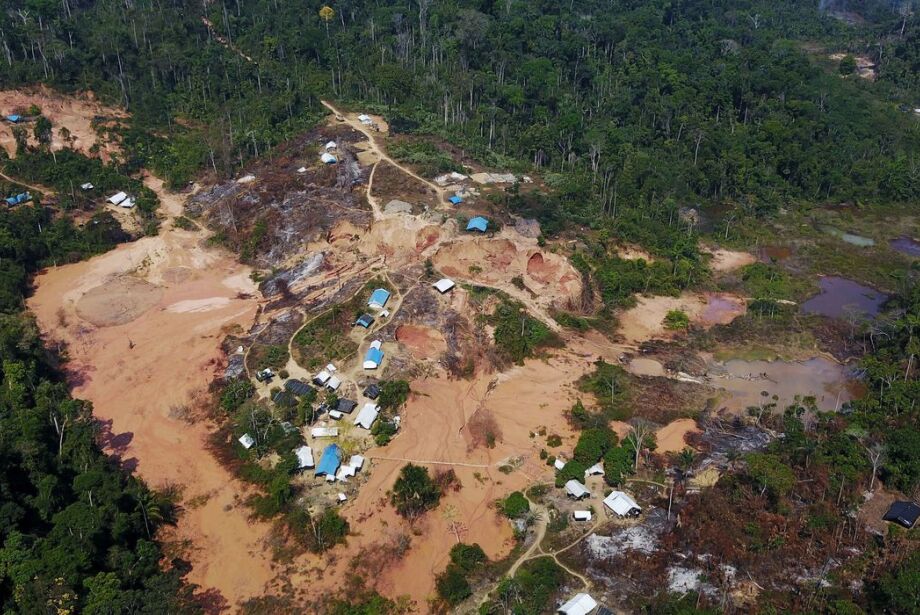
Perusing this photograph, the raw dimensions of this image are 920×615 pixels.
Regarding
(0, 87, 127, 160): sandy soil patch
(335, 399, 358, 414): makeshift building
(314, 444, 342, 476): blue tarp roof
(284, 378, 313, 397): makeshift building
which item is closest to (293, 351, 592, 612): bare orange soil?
(314, 444, 342, 476): blue tarp roof

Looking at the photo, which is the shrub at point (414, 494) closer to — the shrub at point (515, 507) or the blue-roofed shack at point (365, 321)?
the shrub at point (515, 507)

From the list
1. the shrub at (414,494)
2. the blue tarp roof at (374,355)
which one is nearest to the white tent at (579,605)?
the shrub at (414,494)

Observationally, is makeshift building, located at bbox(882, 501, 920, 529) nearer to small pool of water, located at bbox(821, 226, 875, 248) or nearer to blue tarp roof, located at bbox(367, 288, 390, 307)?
blue tarp roof, located at bbox(367, 288, 390, 307)

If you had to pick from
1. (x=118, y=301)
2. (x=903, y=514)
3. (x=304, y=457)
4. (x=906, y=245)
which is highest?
(x=903, y=514)

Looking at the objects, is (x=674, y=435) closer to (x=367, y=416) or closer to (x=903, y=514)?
(x=903, y=514)

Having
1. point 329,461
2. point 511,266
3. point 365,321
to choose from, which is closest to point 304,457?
point 329,461

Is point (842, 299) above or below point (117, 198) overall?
below
